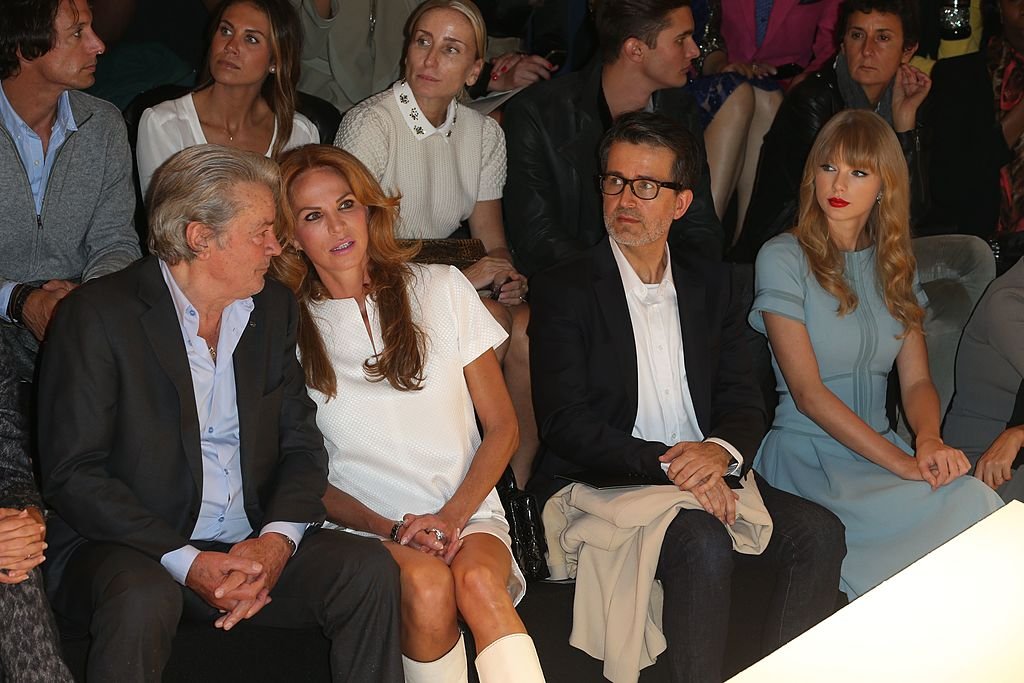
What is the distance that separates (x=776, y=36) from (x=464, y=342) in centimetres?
238

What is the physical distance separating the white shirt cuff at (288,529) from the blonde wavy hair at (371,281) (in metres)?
0.34

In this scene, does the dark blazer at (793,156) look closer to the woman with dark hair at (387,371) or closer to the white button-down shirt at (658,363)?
the white button-down shirt at (658,363)

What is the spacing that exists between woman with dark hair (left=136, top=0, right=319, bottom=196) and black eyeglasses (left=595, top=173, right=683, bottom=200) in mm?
1011

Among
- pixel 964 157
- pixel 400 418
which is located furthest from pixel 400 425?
pixel 964 157

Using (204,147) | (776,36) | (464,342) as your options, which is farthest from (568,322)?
(776,36)

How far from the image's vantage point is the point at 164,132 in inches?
138

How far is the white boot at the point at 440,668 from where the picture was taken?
250 centimetres

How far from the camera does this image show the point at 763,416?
3.14 m

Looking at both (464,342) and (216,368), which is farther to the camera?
(464,342)

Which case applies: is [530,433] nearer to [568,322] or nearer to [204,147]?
[568,322]

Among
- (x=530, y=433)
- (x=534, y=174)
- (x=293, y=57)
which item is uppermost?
(x=293, y=57)

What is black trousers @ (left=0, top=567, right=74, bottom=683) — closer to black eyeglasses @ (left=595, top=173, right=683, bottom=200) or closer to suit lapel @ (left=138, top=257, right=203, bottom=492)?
suit lapel @ (left=138, top=257, right=203, bottom=492)

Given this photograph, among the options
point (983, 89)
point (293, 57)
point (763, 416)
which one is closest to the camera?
point (763, 416)

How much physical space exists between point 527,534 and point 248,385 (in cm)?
76
